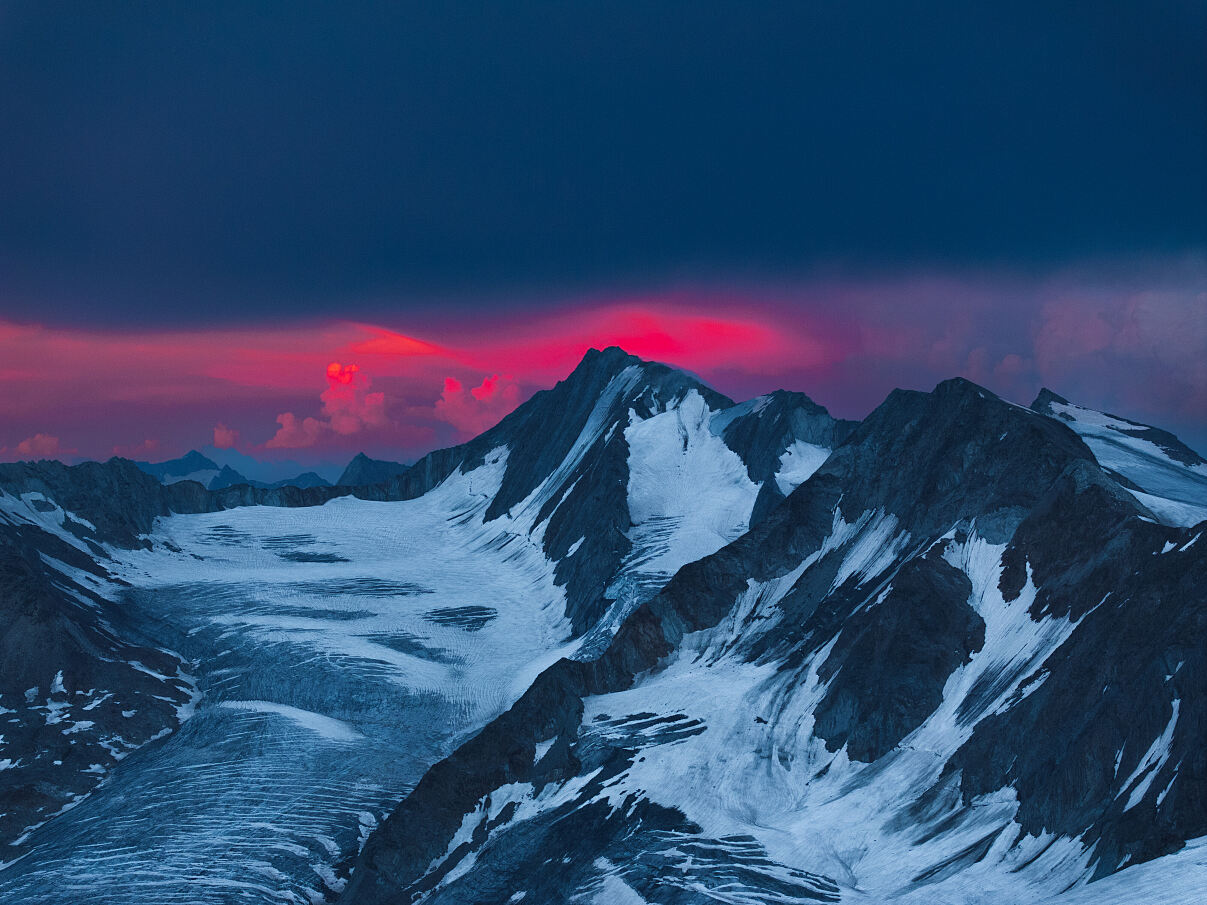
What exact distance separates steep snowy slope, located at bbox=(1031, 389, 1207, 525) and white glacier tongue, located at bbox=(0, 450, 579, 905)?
52108mm

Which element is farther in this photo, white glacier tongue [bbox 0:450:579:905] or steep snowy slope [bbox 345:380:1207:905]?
white glacier tongue [bbox 0:450:579:905]

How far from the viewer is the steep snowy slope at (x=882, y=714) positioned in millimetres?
44281

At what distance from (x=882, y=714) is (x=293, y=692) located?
61606 mm

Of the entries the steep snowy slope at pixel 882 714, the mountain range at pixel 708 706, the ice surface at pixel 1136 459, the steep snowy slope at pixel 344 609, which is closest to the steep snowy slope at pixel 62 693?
the mountain range at pixel 708 706

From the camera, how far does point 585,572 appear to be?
13162 centimetres

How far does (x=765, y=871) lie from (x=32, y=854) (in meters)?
49.9

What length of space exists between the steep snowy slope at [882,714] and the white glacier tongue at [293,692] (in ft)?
35.7

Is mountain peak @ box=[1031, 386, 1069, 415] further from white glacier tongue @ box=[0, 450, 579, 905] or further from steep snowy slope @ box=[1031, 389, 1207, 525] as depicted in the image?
white glacier tongue @ box=[0, 450, 579, 905]

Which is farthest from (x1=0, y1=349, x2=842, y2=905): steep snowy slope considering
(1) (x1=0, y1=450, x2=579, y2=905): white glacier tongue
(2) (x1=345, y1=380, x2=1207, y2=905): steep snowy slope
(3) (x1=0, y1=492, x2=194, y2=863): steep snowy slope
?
(2) (x1=345, y1=380, x2=1207, y2=905): steep snowy slope

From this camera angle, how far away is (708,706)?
69688mm

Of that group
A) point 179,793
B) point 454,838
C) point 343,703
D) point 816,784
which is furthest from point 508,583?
point 816,784

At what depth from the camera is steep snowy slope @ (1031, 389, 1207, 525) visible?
89.1 metres

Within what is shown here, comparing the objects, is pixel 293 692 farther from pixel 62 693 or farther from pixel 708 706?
pixel 708 706

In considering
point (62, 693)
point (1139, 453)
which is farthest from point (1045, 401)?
point (62, 693)
